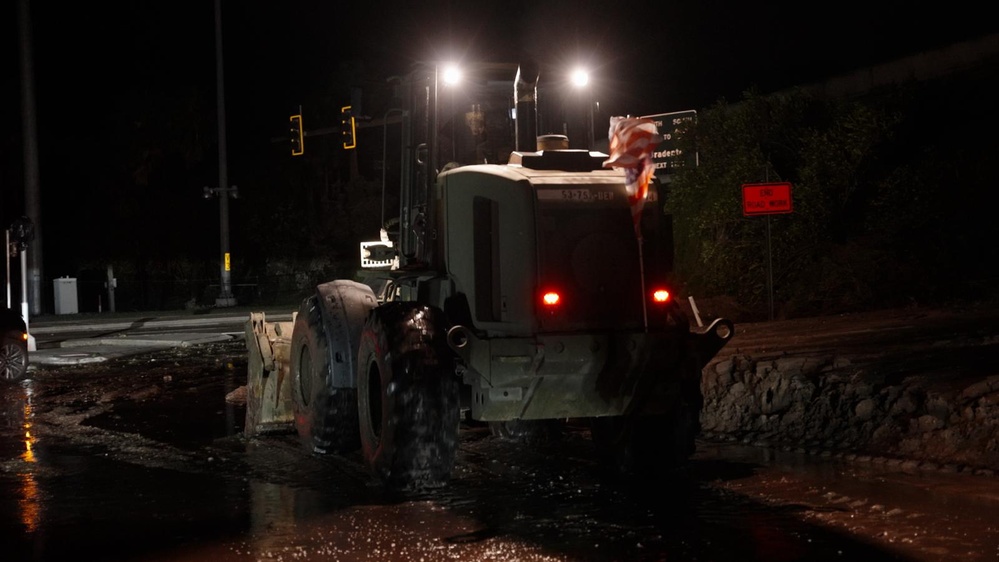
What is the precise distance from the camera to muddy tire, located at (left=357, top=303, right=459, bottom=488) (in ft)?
28.4

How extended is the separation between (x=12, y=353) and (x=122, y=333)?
11.9 metres

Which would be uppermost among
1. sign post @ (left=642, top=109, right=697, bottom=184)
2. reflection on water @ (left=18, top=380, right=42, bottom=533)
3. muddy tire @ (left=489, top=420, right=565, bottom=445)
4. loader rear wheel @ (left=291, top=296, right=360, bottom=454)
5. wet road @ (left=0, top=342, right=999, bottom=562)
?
sign post @ (left=642, top=109, right=697, bottom=184)

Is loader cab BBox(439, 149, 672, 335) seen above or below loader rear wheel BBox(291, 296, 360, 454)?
above

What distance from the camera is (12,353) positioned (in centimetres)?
1866

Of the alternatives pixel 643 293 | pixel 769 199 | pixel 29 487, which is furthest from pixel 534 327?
pixel 769 199

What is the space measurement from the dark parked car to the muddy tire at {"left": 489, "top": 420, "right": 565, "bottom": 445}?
1030 cm

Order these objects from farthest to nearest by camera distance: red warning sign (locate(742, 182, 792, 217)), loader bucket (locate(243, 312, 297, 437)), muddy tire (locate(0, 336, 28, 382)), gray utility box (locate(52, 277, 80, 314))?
gray utility box (locate(52, 277, 80, 314)), red warning sign (locate(742, 182, 792, 217)), muddy tire (locate(0, 336, 28, 382)), loader bucket (locate(243, 312, 297, 437))

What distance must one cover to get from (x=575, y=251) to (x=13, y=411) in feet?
30.9

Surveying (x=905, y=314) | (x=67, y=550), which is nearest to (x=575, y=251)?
(x=67, y=550)

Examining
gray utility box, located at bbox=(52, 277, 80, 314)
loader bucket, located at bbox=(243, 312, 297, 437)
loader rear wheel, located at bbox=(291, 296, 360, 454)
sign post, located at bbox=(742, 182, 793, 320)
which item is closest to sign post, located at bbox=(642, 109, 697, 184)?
sign post, located at bbox=(742, 182, 793, 320)

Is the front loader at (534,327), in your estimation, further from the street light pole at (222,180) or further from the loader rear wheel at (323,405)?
the street light pole at (222,180)

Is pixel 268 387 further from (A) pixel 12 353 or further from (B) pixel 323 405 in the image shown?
(A) pixel 12 353

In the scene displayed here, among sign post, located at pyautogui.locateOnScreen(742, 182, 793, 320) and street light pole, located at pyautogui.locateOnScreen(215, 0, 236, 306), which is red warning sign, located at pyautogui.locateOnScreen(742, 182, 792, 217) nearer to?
sign post, located at pyautogui.locateOnScreen(742, 182, 793, 320)

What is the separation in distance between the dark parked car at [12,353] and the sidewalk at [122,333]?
2.72m
